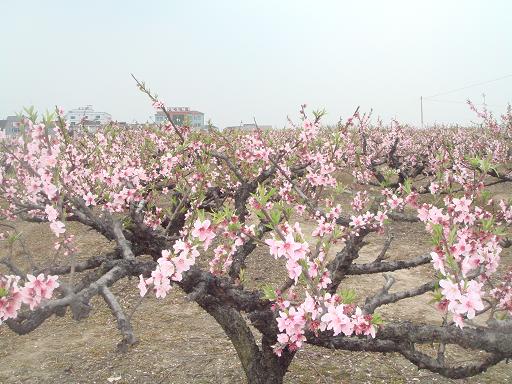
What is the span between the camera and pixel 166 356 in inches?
231

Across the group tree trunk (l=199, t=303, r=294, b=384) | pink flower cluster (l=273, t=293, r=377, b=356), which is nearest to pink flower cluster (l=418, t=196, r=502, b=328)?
pink flower cluster (l=273, t=293, r=377, b=356)

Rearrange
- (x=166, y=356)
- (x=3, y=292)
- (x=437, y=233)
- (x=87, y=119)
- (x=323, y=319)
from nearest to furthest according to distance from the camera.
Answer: (x=3, y=292) → (x=323, y=319) → (x=437, y=233) → (x=166, y=356) → (x=87, y=119)

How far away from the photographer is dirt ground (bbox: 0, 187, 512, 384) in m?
5.31

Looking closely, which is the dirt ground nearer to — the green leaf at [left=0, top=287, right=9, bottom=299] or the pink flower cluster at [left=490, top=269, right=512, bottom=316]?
the pink flower cluster at [left=490, top=269, right=512, bottom=316]

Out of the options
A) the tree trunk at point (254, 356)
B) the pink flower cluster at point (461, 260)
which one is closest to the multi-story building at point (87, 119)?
the tree trunk at point (254, 356)

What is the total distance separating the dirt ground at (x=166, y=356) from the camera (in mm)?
5312

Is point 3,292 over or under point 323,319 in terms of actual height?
over

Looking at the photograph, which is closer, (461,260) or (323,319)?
(323,319)

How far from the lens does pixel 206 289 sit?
375 centimetres

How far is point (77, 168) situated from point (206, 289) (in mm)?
5302

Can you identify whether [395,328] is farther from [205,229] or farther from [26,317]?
[26,317]

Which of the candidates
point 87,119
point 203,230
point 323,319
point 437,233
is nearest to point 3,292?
point 203,230

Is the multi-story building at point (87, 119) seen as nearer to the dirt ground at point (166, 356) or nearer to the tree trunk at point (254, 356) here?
the dirt ground at point (166, 356)

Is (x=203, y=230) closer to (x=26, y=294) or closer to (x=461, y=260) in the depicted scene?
(x=26, y=294)
